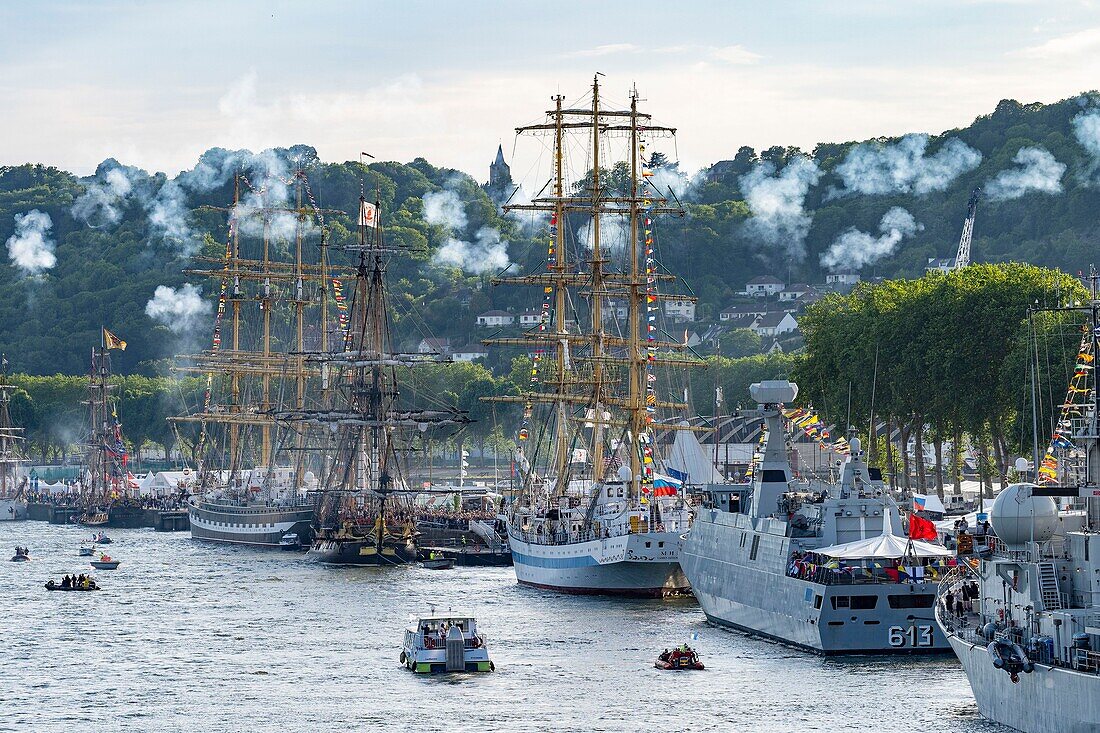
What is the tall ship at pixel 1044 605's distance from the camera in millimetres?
57094

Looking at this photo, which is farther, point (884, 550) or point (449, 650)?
point (449, 650)


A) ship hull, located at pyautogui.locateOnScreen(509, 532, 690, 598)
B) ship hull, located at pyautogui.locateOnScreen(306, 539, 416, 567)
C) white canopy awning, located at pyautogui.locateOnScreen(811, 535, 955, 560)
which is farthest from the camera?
ship hull, located at pyautogui.locateOnScreen(306, 539, 416, 567)

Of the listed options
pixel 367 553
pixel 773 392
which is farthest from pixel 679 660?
pixel 367 553

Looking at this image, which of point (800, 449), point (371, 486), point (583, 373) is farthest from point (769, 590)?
point (800, 449)

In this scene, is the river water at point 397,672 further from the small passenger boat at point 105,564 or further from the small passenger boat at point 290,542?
the small passenger boat at point 290,542

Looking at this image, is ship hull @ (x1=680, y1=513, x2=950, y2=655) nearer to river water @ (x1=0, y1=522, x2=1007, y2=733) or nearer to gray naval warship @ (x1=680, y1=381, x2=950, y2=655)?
gray naval warship @ (x1=680, y1=381, x2=950, y2=655)

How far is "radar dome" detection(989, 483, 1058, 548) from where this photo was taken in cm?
6203

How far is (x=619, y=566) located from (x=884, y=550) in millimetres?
32735

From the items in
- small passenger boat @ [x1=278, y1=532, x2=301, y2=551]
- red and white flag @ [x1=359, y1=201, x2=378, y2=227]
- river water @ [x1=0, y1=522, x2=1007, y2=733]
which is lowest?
river water @ [x1=0, y1=522, x2=1007, y2=733]

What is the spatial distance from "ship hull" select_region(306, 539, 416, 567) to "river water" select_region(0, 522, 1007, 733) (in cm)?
1488

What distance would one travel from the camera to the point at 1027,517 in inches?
2441

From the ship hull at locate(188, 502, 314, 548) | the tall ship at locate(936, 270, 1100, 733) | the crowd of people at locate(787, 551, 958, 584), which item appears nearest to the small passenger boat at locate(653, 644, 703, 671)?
the crowd of people at locate(787, 551, 958, 584)

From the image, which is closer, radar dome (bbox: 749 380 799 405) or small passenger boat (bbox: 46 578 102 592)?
radar dome (bbox: 749 380 799 405)

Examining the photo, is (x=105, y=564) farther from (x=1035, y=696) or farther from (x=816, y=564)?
(x=1035, y=696)
